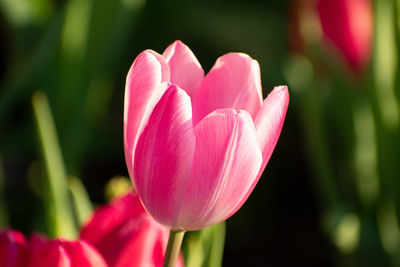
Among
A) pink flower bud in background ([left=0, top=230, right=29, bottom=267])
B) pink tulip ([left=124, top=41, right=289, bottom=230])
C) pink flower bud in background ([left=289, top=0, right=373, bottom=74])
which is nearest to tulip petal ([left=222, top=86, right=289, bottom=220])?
pink tulip ([left=124, top=41, right=289, bottom=230])

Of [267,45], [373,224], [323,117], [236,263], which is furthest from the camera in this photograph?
[267,45]

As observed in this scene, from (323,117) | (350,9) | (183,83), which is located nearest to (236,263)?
(323,117)

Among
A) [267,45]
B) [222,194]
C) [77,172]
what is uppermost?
[222,194]

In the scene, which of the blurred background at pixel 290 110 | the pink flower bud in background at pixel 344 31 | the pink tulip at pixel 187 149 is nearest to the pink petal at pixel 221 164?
the pink tulip at pixel 187 149

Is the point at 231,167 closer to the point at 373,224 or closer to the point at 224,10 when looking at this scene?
the point at 373,224

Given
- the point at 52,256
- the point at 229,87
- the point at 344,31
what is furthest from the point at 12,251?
the point at 344,31

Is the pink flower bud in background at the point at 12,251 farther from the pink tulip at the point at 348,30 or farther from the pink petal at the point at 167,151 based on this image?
the pink tulip at the point at 348,30

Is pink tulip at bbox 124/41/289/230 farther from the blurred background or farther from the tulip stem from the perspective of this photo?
the blurred background
